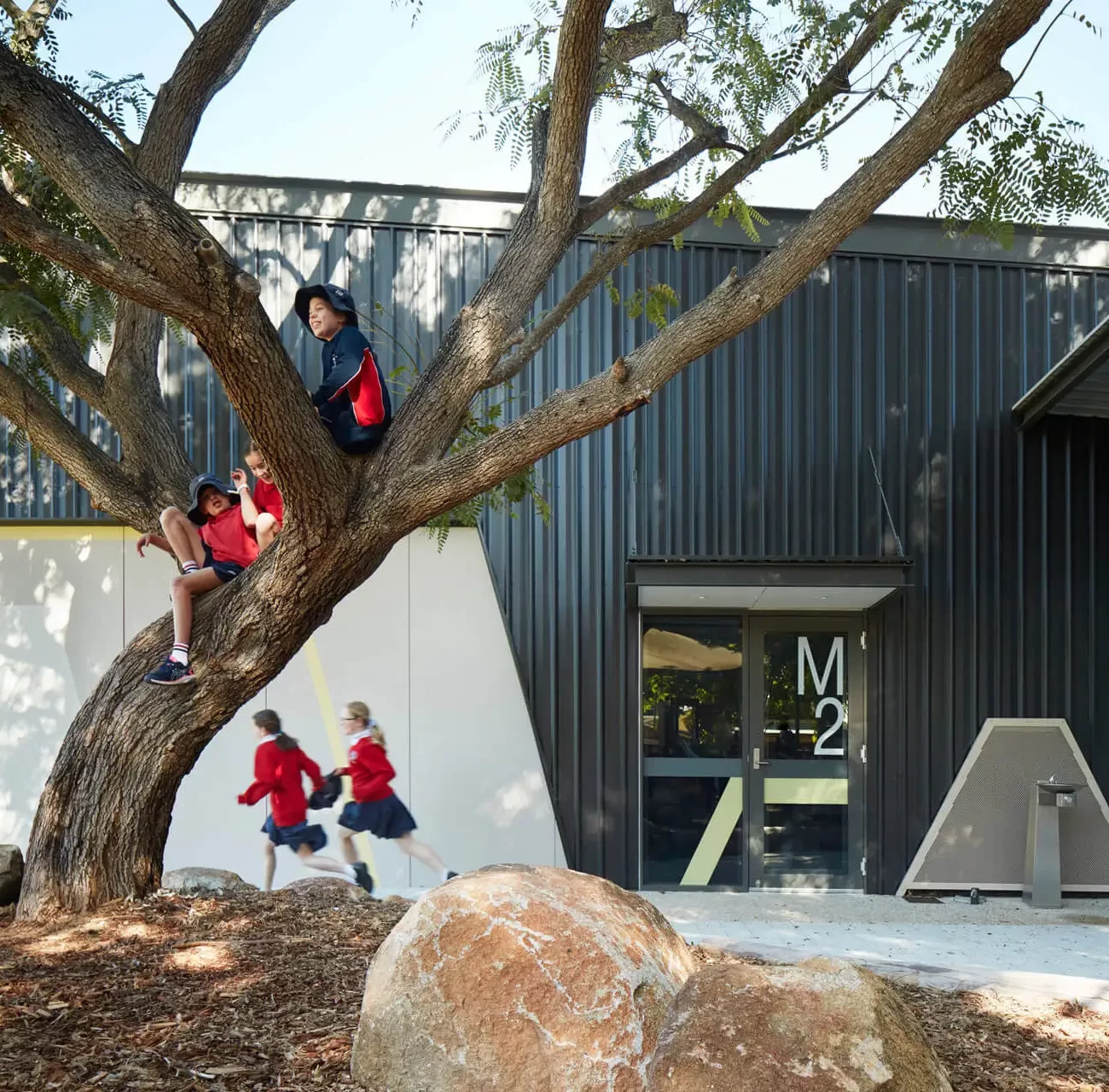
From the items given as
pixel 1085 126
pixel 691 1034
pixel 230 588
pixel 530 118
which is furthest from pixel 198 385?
pixel 691 1034

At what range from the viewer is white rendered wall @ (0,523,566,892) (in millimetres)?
9328

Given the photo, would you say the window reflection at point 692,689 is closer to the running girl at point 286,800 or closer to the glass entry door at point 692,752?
the glass entry door at point 692,752

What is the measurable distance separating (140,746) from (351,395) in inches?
72.3

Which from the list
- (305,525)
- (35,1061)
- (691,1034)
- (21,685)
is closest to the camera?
(691,1034)

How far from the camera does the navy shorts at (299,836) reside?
9.16 m

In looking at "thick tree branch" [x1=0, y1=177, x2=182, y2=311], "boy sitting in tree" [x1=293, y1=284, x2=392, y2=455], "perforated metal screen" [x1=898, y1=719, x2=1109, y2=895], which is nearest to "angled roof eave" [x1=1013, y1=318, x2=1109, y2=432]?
"perforated metal screen" [x1=898, y1=719, x2=1109, y2=895]

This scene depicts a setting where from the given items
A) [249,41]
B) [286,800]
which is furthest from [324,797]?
[249,41]

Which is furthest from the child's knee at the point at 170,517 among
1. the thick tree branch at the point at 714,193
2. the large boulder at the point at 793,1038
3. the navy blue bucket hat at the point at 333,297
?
the large boulder at the point at 793,1038

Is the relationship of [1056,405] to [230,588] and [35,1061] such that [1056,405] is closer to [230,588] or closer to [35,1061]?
[230,588]

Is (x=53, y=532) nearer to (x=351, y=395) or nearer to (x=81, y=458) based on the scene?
(x=81, y=458)

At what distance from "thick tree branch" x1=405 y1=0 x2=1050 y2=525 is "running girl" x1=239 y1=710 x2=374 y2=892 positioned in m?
4.84

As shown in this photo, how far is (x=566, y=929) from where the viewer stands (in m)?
3.56

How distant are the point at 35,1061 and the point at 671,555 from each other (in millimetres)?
6840

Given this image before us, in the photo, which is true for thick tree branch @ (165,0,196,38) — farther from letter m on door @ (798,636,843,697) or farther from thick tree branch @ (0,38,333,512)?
letter m on door @ (798,636,843,697)
